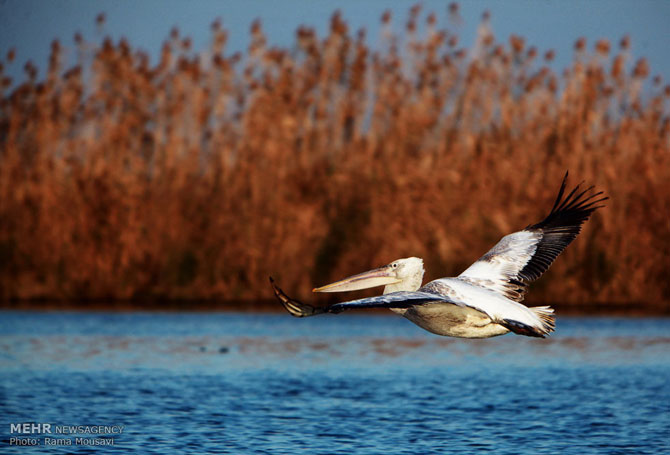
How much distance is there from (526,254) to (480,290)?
43.3 inches

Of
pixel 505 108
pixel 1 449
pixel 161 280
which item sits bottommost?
pixel 1 449

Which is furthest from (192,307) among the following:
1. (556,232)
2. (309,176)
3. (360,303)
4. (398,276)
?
(360,303)

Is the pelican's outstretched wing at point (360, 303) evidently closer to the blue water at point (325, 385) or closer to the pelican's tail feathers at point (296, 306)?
the pelican's tail feathers at point (296, 306)

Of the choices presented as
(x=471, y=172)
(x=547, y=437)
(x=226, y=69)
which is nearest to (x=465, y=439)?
(x=547, y=437)

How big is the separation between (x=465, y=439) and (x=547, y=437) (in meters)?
0.79

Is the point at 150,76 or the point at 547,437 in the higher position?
the point at 150,76

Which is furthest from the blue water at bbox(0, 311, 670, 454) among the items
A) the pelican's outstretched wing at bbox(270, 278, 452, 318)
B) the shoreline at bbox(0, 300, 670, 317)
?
the pelican's outstretched wing at bbox(270, 278, 452, 318)

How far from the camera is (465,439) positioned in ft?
29.8

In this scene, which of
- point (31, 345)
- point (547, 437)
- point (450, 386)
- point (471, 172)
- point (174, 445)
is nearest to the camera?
point (174, 445)

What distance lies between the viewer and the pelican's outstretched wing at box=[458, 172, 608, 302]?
823 centimetres

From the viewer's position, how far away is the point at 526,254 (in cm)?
847

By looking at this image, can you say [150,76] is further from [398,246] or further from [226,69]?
[398,246]

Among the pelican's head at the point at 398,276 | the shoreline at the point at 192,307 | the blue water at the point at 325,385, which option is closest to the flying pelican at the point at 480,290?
the pelican's head at the point at 398,276

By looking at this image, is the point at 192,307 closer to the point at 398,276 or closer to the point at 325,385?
the point at 325,385
